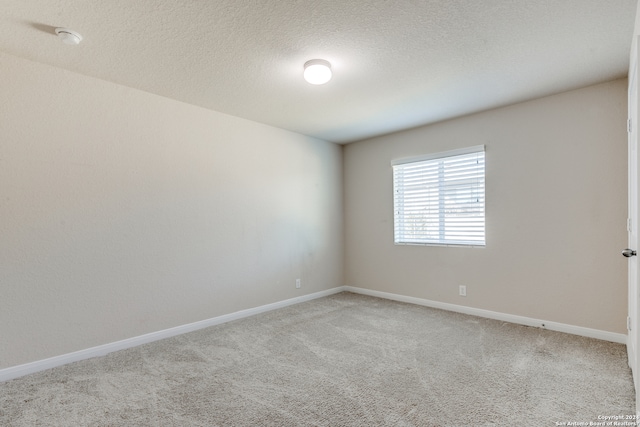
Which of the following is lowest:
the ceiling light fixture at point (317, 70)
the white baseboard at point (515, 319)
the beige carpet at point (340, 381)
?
the beige carpet at point (340, 381)

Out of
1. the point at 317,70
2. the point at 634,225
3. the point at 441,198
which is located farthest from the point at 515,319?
the point at 317,70

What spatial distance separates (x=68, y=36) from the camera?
2.14m

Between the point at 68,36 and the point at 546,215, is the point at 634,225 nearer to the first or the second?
the point at 546,215

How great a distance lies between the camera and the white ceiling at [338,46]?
6.38ft

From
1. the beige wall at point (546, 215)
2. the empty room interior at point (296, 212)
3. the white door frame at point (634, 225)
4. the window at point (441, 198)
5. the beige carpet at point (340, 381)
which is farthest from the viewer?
the window at point (441, 198)

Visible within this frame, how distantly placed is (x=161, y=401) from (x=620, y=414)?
2.80 metres

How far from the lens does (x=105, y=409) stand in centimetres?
198

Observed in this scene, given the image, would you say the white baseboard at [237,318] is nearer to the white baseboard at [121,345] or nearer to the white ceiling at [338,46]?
the white baseboard at [121,345]

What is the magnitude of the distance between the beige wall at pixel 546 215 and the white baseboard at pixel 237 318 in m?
0.07

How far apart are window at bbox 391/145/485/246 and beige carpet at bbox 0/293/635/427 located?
1.21m

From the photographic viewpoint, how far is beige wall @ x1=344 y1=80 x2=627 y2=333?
2936 millimetres

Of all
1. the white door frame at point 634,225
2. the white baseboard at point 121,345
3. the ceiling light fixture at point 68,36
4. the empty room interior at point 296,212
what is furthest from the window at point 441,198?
the ceiling light fixture at point 68,36

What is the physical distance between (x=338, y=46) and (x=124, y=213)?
2.44 m

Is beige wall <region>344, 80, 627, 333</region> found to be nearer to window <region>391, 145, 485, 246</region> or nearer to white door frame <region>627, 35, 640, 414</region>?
window <region>391, 145, 485, 246</region>
